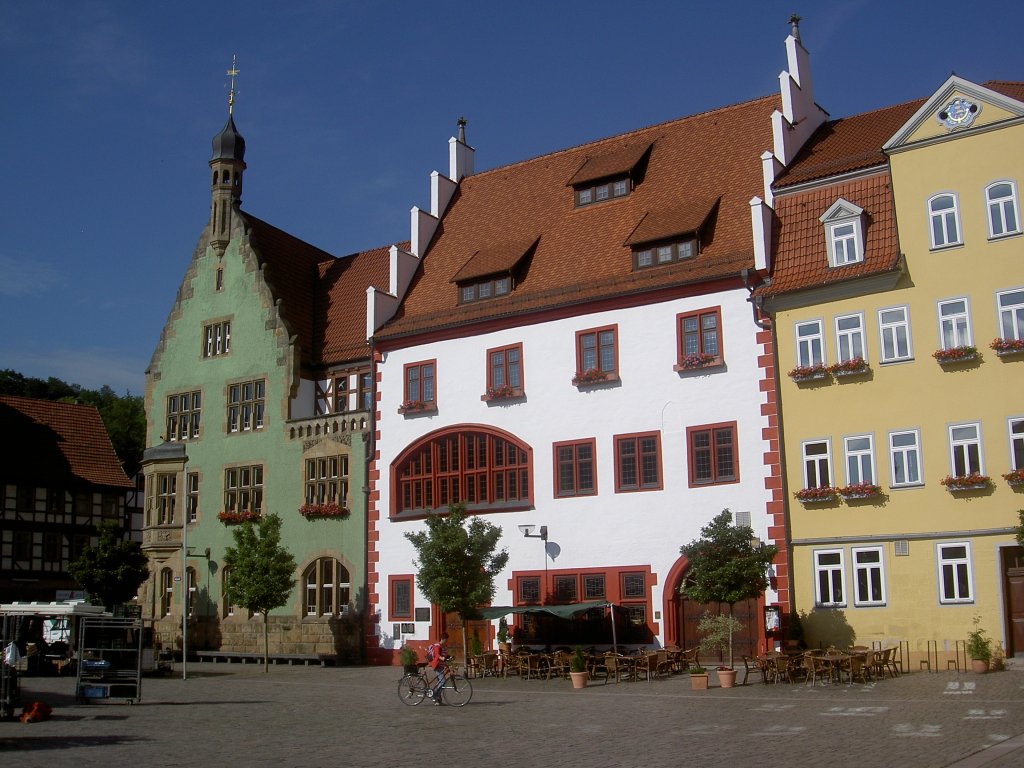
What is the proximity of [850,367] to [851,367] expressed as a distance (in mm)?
26

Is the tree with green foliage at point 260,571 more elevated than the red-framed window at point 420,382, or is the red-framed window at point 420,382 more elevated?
the red-framed window at point 420,382

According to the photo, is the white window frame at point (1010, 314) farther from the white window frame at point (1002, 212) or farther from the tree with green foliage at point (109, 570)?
the tree with green foliage at point (109, 570)

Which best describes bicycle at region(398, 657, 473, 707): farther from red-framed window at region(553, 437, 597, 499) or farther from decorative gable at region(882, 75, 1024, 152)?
decorative gable at region(882, 75, 1024, 152)

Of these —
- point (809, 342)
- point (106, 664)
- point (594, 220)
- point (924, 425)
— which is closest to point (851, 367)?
point (809, 342)

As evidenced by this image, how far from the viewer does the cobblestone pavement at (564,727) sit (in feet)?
50.9

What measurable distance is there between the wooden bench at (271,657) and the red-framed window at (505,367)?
10443 mm

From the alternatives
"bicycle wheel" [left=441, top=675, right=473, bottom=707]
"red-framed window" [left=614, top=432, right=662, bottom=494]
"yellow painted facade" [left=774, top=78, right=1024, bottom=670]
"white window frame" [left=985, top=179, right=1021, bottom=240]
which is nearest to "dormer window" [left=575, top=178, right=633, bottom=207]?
"red-framed window" [left=614, top=432, right=662, bottom=494]

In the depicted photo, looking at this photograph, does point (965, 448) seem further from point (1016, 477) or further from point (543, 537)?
point (543, 537)

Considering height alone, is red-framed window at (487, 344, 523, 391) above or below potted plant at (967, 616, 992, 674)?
above

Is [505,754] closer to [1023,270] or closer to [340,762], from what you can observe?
[340,762]

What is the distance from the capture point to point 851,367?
29.6 meters

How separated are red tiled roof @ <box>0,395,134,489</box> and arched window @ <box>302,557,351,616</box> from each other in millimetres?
24328

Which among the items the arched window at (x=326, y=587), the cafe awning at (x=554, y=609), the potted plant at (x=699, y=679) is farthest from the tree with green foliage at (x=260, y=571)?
the potted plant at (x=699, y=679)

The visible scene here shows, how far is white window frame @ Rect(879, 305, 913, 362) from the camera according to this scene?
29.2m
